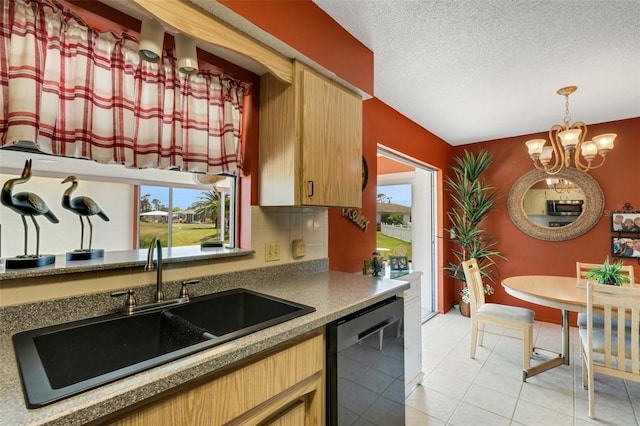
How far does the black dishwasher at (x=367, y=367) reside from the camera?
1.16 meters

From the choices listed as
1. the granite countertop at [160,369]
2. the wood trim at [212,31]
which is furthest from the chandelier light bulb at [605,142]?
the wood trim at [212,31]

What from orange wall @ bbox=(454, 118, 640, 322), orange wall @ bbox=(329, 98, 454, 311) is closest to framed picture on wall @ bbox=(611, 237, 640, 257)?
orange wall @ bbox=(454, 118, 640, 322)

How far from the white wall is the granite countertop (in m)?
0.44

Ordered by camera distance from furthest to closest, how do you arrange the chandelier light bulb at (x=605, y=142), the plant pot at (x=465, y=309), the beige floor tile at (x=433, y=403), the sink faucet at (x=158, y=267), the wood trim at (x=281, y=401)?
the plant pot at (x=465, y=309)
the chandelier light bulb at (x=605, y=142)
the beige floor tile at (x=433, y=403)
the sink faucet at (x=158, y=267)
the wood trim at (x=281, y=401)

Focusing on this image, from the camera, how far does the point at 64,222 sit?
1.40 metres

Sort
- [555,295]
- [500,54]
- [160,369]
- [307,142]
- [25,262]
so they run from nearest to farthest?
[160,369], [25,262], [307,142], [500,54], [555,295]

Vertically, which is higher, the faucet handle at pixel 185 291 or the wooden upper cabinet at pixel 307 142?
the wooden upper cabinet at pixel 307 142

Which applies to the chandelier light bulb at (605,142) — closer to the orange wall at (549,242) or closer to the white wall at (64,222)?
the orange wall at (549,242)

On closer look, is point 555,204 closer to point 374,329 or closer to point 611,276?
point 611,276

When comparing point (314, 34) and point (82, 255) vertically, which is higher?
point (314, 34)

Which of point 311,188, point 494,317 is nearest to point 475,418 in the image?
point 494,317

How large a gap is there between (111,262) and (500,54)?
8.50 feet

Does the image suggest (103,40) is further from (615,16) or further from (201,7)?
(615,16)

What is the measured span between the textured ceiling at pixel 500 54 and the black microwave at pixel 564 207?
1.00 m
